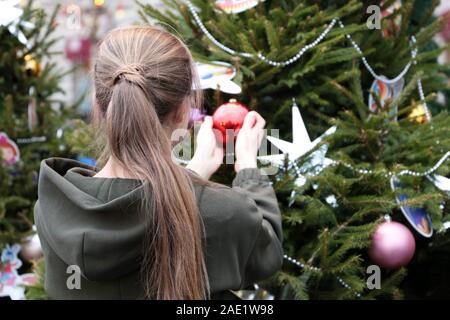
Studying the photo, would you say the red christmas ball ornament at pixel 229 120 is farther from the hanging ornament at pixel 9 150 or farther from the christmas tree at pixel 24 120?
the hanging ornament at pixel 9 150

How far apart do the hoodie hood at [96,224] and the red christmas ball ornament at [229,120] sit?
401mm

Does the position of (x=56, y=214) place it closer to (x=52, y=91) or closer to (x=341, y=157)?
(x=341, y=157)

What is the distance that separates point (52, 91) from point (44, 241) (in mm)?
2437

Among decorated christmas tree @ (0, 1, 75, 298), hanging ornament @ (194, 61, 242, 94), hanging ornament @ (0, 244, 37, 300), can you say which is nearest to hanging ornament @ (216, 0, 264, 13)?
hanging ornament @ (194, 61, 242, 94)

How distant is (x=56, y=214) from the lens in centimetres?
156

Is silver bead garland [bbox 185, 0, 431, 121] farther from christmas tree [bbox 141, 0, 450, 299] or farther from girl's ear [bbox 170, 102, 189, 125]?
girl's ear [bbox 170, 102, 189, 125]

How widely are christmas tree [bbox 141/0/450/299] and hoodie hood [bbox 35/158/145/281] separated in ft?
2.74

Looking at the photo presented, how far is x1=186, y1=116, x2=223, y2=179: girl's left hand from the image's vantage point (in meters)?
1.72

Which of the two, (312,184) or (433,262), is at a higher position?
(312,184)

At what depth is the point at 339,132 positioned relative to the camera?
2338 millimetres

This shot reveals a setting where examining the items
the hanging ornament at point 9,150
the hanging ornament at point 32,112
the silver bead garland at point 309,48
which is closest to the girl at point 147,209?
the silver bead garland at point 309,48

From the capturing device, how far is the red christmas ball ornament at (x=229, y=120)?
1838 mm

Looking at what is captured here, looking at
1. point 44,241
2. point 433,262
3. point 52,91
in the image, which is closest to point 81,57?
point 52,91

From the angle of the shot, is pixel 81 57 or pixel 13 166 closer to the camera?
pixel 13 166
